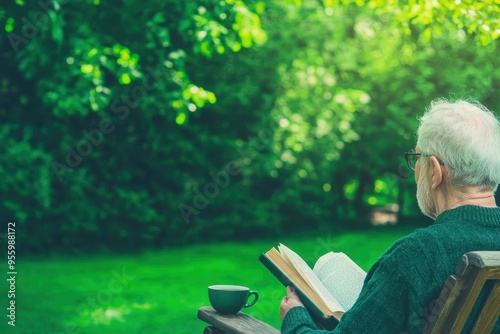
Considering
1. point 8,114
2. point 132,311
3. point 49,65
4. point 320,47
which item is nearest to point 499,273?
point 132,311

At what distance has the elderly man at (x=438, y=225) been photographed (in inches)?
94.4

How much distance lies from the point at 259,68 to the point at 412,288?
9.60 metres

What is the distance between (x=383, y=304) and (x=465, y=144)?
0.53 metres

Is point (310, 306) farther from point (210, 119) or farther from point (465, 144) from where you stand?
point (210, 119)

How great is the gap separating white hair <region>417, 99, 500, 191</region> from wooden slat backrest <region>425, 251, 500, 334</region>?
1.09ft

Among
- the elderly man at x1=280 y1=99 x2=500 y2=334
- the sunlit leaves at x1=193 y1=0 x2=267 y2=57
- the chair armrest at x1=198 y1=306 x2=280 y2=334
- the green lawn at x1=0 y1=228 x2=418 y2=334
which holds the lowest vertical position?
the green lawn at x1=0 y1=228 x2=418 y2=334

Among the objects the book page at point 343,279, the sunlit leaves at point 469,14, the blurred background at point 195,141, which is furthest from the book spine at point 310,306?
the blurred background at point 195,141

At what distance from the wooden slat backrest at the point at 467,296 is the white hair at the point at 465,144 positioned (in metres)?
0.33

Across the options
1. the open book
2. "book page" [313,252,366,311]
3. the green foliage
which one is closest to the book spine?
the open book

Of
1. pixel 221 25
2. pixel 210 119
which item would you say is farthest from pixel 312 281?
pixel 210 119

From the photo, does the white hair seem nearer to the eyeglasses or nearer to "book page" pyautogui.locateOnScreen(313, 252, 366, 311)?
the eyeglasses

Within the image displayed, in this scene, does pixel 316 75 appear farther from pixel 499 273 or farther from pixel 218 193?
pixel 499 273

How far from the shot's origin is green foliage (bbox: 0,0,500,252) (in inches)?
320

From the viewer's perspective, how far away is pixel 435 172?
2527 mm
